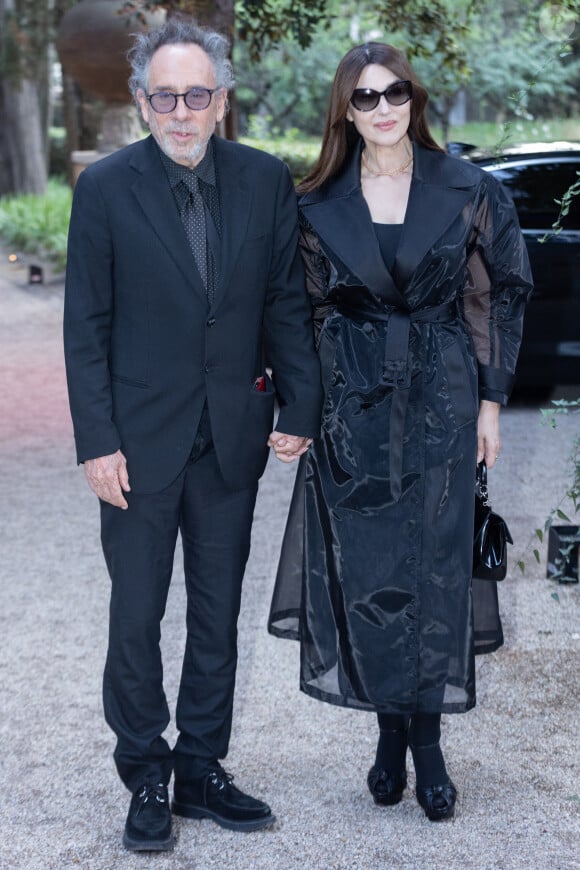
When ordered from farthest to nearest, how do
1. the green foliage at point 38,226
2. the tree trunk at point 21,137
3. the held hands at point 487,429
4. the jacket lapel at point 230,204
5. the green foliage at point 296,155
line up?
1. the tree trunk at point 21,137
2. the green foliage at point 38,226
3. the green foliage at point 296,155
4. the held hands at point 487,429
5. the jacket lapel at point 230,204

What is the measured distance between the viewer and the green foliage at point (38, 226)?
52.7 ft

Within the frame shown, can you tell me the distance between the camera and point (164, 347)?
3.18 meters

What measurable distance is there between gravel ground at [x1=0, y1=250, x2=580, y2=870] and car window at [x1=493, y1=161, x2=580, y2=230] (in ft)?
6.91

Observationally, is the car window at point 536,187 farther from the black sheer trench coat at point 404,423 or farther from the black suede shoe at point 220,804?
the black suede shoe at point 220,804

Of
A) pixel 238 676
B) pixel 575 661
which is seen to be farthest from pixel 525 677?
pixel 238 676

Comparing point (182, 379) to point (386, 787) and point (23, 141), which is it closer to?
point (386, 787)

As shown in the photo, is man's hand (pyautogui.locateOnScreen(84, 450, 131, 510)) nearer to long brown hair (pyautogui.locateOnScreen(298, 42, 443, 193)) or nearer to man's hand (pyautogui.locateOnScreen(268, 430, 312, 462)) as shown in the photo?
man's hand (pyautogui.locateOnScreen(268, 430, 312, 462))

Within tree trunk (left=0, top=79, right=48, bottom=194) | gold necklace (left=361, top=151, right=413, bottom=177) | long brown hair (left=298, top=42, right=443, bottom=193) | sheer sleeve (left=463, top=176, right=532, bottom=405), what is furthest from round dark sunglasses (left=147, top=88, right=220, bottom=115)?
tree trunk (left=0, top=79, right=48, bottom=194)

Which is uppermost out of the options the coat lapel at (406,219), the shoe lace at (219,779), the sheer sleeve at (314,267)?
the coat lapel at (406,219)

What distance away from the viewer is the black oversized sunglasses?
3.23 metres

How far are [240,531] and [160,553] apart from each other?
0.75 ft

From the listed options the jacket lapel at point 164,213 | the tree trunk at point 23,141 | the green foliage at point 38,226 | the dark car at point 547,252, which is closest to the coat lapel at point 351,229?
the jacket lapel at point 164,213

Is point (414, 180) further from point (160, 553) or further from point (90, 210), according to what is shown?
point (160, 553)

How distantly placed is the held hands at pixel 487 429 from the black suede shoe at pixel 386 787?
95 cm
